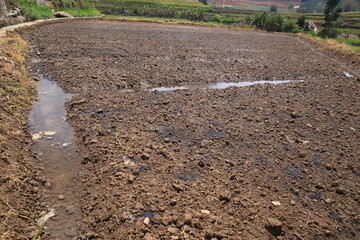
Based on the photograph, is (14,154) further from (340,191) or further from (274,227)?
(340,191)

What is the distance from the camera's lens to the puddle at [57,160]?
3071mm

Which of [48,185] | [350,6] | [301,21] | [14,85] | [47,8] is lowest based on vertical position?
[48,185]

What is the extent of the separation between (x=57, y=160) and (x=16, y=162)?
0.61 m

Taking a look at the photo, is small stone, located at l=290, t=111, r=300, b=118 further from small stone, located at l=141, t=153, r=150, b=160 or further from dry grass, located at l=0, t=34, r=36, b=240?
dry grass, located at l=0, t=34, r=36, b=240

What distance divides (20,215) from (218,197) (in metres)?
2.69

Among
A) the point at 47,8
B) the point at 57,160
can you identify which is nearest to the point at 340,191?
the point at 57,160

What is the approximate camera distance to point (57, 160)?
164 inches

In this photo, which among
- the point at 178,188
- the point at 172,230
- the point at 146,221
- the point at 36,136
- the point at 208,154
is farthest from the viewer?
the point at 36,136

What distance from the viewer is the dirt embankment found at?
2877 mm

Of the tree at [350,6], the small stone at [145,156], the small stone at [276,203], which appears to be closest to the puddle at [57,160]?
the small stone at [145,156]

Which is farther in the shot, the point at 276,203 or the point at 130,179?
the point at 130,179

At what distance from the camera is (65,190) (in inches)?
140

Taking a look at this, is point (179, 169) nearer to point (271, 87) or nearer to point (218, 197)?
point (218, 197)

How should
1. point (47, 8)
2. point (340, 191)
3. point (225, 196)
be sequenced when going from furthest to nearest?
point (47, 8), point (340, 191), point (225, 196)
